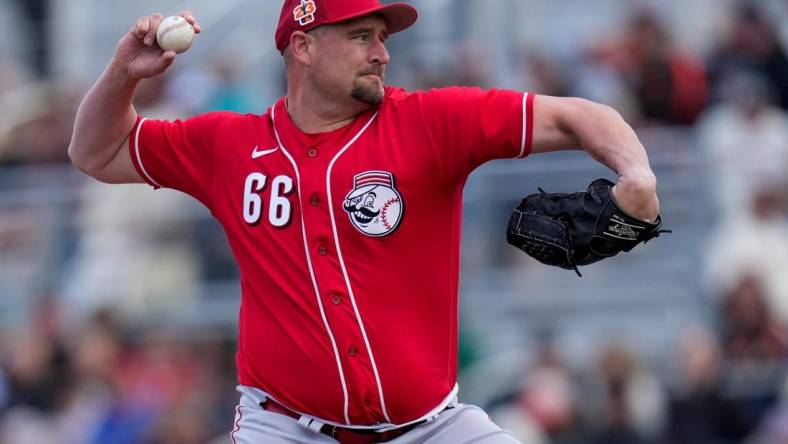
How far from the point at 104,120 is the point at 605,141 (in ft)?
6.59

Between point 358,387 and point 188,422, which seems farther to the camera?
point 188,422

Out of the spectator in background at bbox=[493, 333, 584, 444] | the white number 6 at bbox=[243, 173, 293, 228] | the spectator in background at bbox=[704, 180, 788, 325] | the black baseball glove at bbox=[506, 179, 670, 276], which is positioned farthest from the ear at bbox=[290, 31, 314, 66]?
the spectator in background at bbox=[704, 180, 788, 325]

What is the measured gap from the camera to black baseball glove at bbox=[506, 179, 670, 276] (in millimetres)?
4930

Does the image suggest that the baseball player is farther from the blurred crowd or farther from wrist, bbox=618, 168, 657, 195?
the blurred crowd

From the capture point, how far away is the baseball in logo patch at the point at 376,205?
531 centimetres

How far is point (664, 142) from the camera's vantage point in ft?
35.0

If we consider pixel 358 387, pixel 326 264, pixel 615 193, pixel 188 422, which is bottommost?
pixel 188 422

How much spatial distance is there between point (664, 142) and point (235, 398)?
3.55m

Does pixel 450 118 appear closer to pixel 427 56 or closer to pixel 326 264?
pixel 326 264

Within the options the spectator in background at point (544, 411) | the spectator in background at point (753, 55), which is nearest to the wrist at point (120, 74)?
the spectator in background at point (544, 411)

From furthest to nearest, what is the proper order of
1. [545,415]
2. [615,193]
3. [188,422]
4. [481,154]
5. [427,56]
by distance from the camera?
1. [427,56]
2. [188,422]
3. [545,415]
4. [481,154]
5. [615,193]

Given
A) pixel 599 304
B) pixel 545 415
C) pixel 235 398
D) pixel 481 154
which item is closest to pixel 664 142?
pixel 599 304

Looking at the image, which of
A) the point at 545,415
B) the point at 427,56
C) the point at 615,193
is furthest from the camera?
the point at 427,56

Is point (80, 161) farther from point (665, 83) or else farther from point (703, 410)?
point (665, 83)
